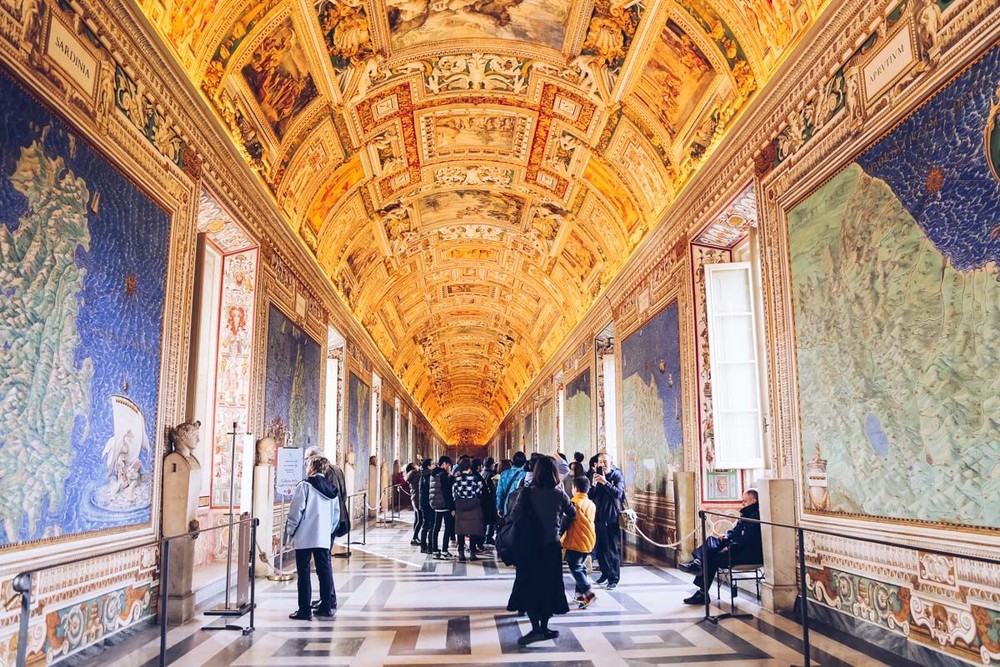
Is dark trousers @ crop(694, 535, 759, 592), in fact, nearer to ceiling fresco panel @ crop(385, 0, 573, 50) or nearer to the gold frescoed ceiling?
the gold frescoed ceiling

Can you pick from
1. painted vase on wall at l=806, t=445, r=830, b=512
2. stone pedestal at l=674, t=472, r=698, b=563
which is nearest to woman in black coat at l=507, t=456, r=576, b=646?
painted vase on wall at l=806, t=445, r=830, b=512

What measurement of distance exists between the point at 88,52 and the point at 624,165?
10.3 metres

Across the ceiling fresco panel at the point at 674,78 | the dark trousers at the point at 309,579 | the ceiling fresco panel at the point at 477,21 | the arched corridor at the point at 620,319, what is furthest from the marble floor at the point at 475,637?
the ceiling fresco panel at the point at 477,21

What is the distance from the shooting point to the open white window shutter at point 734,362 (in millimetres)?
12172

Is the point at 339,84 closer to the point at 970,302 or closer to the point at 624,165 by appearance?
the point at 624,165

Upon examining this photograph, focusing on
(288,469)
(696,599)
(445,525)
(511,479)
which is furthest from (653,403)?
A: (288,469)

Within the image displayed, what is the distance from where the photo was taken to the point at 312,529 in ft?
28.3

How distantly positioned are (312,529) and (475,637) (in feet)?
7.56

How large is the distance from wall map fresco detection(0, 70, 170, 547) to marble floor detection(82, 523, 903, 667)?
165cm

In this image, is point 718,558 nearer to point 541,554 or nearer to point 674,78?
point 541,554

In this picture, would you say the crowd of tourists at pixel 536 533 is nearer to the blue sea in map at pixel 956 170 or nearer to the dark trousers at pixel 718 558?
the dark trousers at pixel 718 558

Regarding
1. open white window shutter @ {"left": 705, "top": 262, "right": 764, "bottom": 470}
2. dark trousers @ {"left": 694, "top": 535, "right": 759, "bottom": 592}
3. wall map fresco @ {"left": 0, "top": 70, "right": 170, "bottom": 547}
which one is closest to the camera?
wall map fresco @ {"left": 0, "top": 70, "right": 170, "bottom": 547}

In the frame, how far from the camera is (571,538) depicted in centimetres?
891

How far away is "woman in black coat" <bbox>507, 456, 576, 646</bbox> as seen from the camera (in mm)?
7680
